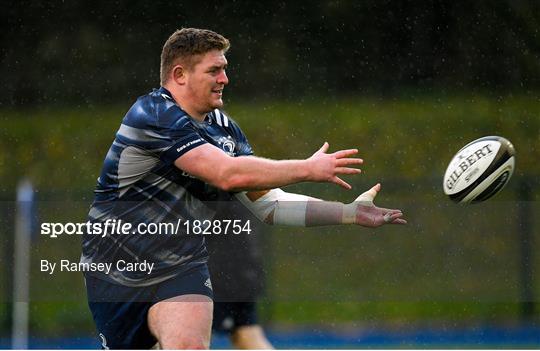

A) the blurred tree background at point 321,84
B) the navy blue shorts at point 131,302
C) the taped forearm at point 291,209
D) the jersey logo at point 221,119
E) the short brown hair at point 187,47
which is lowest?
the navy blue shorts at point 131,302

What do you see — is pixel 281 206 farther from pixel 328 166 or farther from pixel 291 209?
pixel 328 166

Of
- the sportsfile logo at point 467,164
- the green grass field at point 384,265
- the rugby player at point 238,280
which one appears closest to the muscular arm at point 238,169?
the sportsfile logo at point 467,164

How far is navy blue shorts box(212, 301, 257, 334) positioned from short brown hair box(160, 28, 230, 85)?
1460 mm

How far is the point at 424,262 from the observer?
260 inches

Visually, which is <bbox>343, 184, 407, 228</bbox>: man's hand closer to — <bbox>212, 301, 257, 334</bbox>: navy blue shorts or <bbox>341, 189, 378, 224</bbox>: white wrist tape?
<bbox>341, 189, 378, 224</bbox>: white wrist tape

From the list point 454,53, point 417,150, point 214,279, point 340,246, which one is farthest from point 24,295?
point 454,53

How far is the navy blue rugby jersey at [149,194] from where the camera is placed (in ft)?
10.00

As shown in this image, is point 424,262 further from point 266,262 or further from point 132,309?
point 132,309

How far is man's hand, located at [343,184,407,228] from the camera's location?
124 inches

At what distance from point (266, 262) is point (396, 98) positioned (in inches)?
151

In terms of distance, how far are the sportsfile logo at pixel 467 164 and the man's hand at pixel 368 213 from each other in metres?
0.60

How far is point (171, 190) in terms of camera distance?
312 centimetres

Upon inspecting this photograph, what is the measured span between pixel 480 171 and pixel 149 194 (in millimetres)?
1337

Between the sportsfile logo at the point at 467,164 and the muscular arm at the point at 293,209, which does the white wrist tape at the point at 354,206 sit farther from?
the sportsfile logo at the point at 467,164
